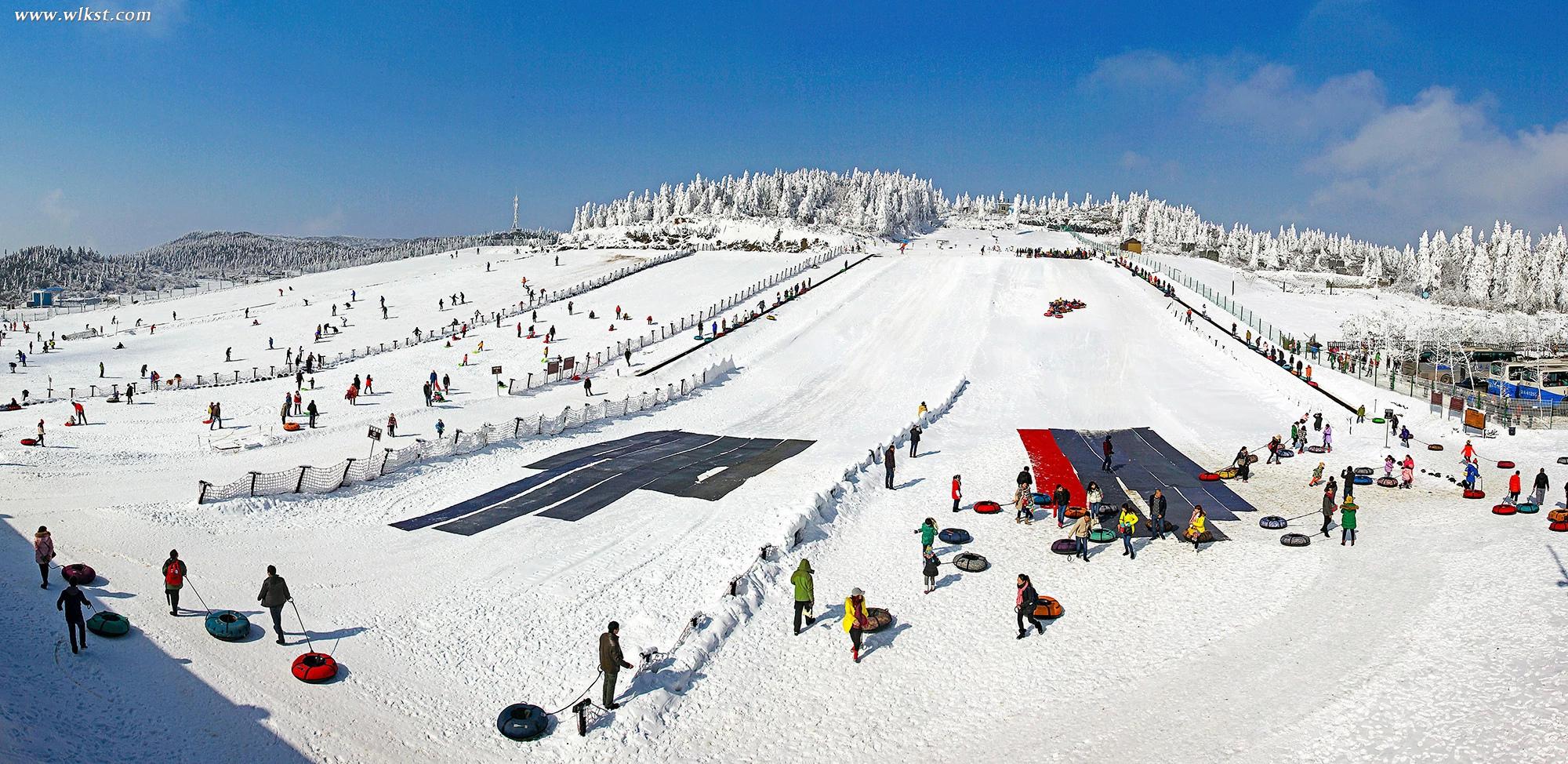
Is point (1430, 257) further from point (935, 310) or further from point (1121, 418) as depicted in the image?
point (1121, 418)

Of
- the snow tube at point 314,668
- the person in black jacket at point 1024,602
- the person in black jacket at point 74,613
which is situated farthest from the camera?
the person in black jacket at point 1024,602

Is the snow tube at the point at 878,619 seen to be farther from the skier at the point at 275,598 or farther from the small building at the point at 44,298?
the small building at the point at 44,298

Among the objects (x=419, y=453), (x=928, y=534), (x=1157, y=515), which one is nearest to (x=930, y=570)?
(x=928, y=534)

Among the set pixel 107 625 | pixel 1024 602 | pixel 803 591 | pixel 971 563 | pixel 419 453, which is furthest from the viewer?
pixel 419 453

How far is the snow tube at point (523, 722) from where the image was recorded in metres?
11.6

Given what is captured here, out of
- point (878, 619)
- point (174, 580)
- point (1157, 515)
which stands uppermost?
point (1157, 515)

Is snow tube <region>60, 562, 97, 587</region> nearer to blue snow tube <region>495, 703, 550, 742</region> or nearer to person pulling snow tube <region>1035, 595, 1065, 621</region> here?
blue snow tube <region>495, 703, 550, 742</region>

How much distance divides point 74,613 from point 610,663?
24.1ft

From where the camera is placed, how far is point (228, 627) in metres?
13.6

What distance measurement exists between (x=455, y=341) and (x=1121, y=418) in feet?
127

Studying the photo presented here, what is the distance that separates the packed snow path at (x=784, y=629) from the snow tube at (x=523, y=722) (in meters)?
0.18

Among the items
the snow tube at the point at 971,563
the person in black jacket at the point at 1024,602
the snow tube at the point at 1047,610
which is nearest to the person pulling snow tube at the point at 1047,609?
the snow tube at the point at 1047,610

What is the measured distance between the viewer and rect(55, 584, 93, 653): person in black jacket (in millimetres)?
12031

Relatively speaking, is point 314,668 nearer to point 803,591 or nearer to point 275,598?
point 275,598
